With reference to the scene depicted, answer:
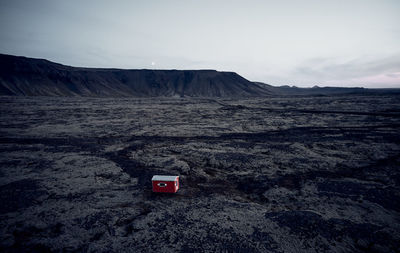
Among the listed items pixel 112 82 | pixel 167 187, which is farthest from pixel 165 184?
pixel 112 82

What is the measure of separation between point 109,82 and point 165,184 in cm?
8582

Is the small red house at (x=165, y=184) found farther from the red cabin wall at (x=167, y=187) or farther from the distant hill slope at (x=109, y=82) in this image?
the distant hill slope at (x=109, y=82)

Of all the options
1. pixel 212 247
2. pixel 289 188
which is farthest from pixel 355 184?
pixel 212 247

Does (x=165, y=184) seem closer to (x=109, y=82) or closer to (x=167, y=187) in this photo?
(x=167, y=187)

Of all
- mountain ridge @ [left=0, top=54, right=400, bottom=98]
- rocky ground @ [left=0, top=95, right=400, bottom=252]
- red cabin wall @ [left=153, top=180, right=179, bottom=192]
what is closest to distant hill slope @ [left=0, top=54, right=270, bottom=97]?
mountain ridge @ [left=0, top=54, right=400, bottom=98]

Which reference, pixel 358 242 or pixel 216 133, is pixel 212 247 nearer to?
pixel 358 242

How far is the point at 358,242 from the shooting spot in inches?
135

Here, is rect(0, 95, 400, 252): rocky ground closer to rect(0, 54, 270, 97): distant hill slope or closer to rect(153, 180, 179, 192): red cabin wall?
rect(153, 180, 179, 192): red cabin wall

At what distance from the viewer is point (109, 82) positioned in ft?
263

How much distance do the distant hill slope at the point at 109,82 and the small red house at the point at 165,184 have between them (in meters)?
70.4

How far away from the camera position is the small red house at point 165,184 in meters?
4.97

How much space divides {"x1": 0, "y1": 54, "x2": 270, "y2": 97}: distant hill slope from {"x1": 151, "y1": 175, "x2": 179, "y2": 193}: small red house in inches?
2770

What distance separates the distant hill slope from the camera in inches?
2376

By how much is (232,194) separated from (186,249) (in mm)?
2127
